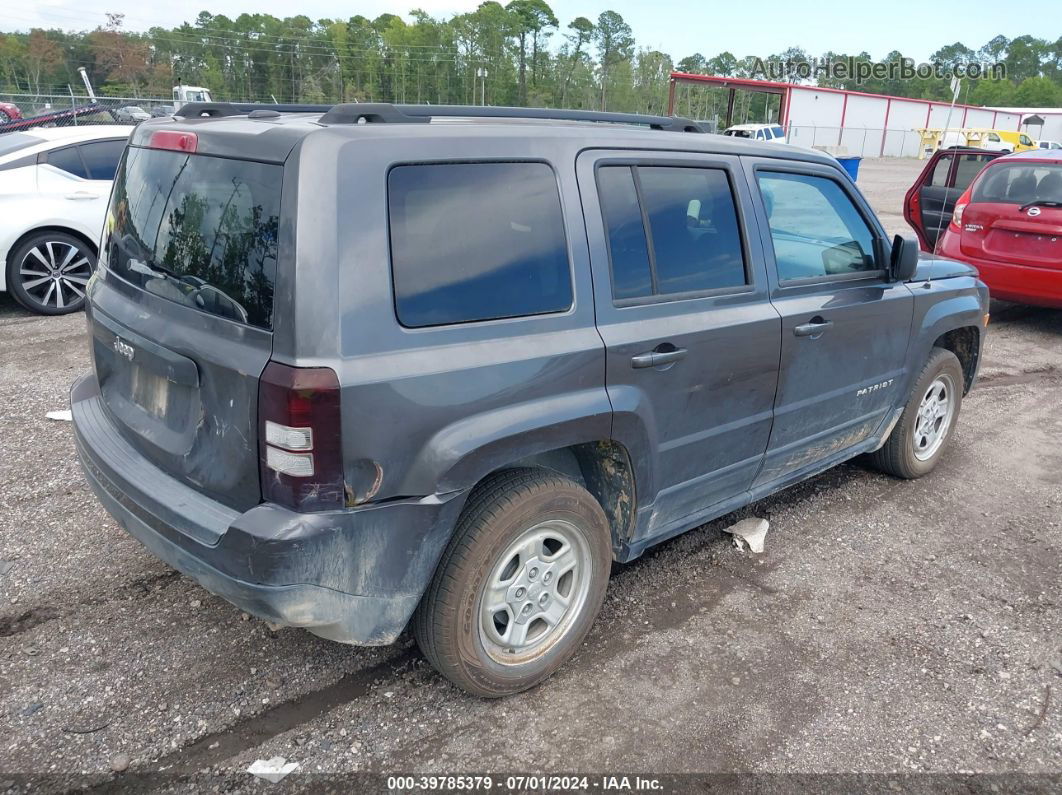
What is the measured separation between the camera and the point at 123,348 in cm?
277

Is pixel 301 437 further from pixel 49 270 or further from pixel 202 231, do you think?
pixel 49 270

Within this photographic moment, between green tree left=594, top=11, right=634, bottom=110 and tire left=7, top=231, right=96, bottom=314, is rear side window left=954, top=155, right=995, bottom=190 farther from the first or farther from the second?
green tree left=594, top=11, right=634, bottom=110

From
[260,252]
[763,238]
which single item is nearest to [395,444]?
[260,252]

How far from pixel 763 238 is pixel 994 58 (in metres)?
164

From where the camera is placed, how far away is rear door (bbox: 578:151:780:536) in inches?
111

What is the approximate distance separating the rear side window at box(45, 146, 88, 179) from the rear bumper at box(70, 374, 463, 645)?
652cm

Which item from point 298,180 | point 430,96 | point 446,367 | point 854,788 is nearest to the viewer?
point 298,180

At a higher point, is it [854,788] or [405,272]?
[405,272]

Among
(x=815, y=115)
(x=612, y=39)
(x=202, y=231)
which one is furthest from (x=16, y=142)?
(x=612, y=39)

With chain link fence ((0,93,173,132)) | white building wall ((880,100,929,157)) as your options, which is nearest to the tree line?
white building wall ((880,100,929,157))

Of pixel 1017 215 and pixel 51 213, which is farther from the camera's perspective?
pixel 1017 215

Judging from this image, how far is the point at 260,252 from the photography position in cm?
229

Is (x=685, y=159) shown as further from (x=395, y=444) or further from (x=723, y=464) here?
(x=395, y=444)

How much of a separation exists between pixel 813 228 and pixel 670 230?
1.07 meters
